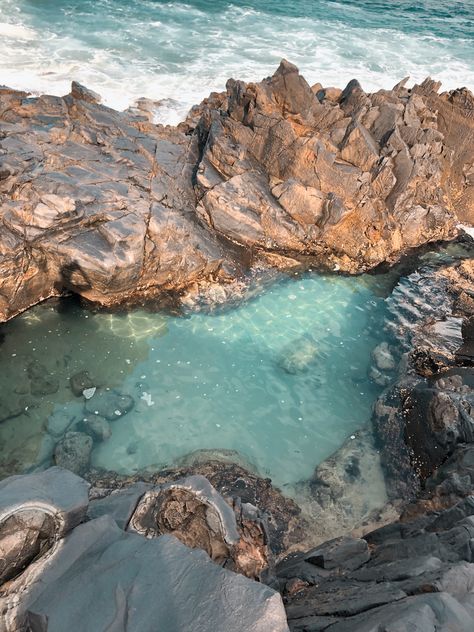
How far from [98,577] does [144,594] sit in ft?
2.55

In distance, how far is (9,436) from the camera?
43.6 ft

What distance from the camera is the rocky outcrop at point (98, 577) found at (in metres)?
6.29

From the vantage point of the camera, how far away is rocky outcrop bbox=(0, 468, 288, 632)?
20.6ft

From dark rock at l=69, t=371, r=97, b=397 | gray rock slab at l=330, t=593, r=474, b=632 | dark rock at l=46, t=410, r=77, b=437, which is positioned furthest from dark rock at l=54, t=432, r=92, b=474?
gray rock slab at l=330, t=593, r=474, b=632

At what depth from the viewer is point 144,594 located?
6566mm

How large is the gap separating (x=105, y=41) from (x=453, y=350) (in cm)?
3094

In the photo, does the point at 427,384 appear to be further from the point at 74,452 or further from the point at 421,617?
the point at 74,452

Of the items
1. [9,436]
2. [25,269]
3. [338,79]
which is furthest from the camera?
[338,79]

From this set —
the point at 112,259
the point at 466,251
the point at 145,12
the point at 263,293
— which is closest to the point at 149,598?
the point at 112,259

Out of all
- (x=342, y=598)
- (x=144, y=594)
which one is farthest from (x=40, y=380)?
(x=342, y=598)

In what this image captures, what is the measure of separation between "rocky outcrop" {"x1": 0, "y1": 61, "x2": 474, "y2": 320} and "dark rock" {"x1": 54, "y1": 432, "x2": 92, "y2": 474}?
17.3 feet

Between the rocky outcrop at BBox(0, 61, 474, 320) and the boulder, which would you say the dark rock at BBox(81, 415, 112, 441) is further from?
the boulder

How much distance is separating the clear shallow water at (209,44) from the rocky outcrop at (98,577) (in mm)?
22140

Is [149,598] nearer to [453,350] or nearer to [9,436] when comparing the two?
[9,436]
